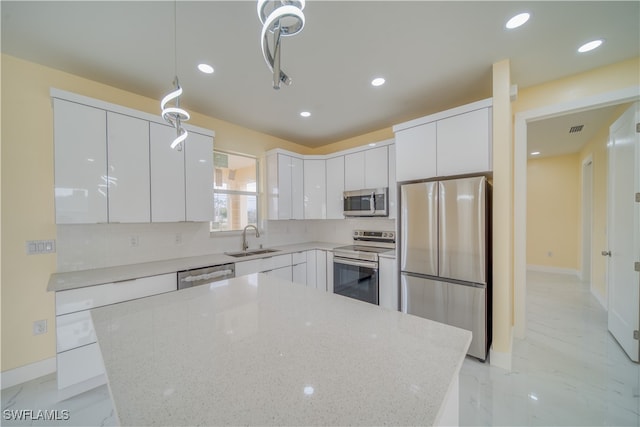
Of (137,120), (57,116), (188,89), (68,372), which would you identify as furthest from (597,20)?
(68,372)

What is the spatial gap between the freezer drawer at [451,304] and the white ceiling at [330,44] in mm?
2044

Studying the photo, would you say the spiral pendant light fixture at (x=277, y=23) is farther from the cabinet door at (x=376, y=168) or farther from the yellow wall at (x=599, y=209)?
the yellow wall at (x=599, y=209)

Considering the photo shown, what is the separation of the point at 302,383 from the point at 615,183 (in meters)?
3.86

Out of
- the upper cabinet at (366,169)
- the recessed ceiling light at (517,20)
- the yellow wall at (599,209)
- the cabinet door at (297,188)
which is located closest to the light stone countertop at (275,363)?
the recessed ceiling light at (517,20)

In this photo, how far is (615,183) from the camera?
2.54 metres

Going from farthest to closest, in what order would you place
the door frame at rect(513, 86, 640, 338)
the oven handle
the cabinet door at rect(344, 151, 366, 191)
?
the cabinet door at rect(344, 151, 366, 191) → the oven handle → the door frame at rect(513, 86, 640, 338)

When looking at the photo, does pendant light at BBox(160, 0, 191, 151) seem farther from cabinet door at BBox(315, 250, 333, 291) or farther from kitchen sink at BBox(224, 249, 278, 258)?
cabinet door at BBox(315, 250, 333, 291)

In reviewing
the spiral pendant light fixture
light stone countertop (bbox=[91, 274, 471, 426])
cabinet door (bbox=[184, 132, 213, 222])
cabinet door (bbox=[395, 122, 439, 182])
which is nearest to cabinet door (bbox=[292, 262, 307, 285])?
cabinet door (bbox=[184, 132, 213, 222])

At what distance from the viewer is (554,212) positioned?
5234mm

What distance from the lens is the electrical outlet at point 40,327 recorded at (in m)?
2.03

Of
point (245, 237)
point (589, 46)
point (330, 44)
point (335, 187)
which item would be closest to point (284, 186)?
point (335, 187)

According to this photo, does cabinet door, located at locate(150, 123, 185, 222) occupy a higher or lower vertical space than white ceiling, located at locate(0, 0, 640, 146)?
lower

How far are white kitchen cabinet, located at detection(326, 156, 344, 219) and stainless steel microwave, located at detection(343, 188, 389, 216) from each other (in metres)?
0.14

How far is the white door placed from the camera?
2.15 m
